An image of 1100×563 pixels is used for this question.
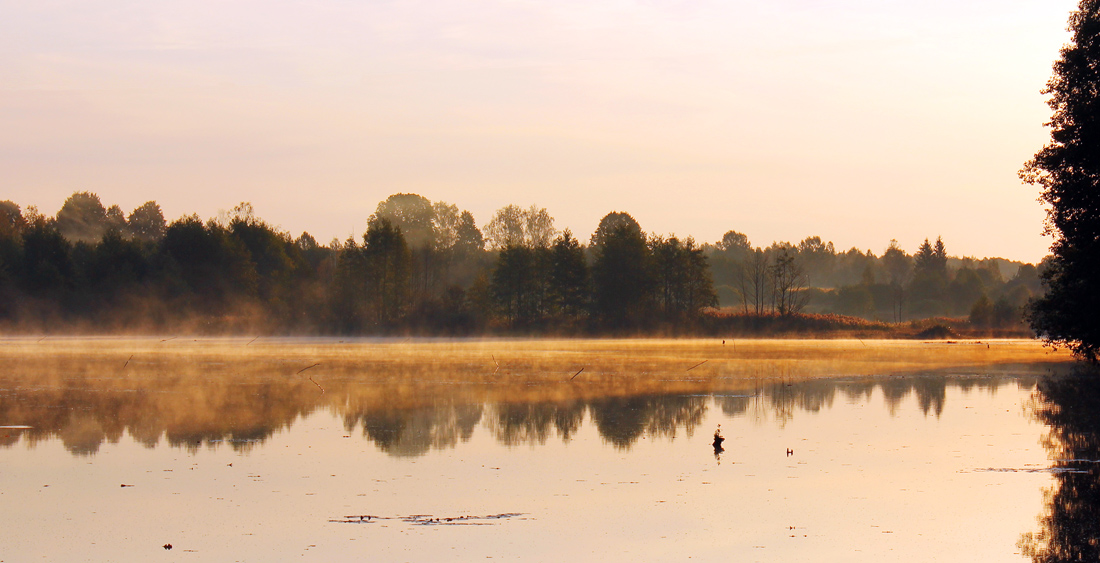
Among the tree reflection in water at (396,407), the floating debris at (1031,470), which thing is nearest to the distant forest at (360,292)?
the tree reflection in water at (396,407)

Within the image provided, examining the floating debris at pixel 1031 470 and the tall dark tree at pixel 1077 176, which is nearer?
the floating debris at pixel 1031 470

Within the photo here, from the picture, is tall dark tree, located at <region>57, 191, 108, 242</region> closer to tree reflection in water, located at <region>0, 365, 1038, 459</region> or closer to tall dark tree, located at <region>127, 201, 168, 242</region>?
tall dark tree, located at <region>127, 201, 168, 242</region>

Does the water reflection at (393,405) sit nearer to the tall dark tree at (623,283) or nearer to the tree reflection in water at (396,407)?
the tree reflection in water at (396,407)

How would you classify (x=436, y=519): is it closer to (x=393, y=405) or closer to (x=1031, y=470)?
(x=1031, y=470)

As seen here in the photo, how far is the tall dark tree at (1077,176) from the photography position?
2750 centimetres

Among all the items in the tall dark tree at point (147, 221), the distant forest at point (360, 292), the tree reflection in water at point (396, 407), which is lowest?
the tree reflection in water at point (396, 407)

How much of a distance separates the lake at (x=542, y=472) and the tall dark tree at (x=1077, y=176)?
3623mm

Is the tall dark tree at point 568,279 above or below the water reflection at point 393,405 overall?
above

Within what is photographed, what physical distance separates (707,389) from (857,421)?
6742mm

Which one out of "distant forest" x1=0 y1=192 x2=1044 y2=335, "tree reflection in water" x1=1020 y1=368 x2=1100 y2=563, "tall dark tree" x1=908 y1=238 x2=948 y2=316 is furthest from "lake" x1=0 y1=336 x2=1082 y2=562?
"tall dark tree" x1=908 y1=238 x2=948 y2=316

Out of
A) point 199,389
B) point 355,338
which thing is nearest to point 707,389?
point 199,389

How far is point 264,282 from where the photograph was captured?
8719 cm

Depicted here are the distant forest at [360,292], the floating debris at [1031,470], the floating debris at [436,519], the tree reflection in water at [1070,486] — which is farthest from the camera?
the distant forest at [360,292]

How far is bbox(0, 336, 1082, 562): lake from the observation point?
368 inches
